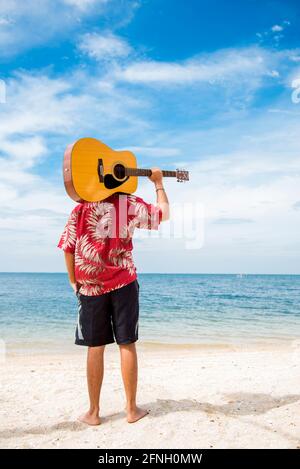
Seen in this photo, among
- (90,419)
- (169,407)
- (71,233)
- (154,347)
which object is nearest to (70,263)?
(71,233)

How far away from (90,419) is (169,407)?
732 millimetres

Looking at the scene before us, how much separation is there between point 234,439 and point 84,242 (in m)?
1.82

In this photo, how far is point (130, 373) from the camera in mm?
3256

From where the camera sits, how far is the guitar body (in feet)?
10.3

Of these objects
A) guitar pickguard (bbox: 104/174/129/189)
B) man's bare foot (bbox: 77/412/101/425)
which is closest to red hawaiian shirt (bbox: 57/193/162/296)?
guitar pickguard (bbox: 104/174/129/189)

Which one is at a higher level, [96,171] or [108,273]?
[96,171]

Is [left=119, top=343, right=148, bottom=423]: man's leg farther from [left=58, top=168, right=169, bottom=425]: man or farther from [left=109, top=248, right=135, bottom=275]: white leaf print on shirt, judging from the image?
[left=109, top=248, right=135, bottom=275]: white leaf print on shirt

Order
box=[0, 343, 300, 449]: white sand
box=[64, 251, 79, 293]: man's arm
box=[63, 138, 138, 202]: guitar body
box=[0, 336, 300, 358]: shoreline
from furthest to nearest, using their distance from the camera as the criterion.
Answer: box=[0, 336, 300, 358]: shoreline
box=[64, 251, 79, 293]: man's arm
box=[63, 138, 138, 202]: guitar body
box=[0, 343, 300, 449]: white sand

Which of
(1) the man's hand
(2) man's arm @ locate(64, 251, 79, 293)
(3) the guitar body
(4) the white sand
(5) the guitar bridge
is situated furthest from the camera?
(1) the man's hand

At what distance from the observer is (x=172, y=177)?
3676 millimetres

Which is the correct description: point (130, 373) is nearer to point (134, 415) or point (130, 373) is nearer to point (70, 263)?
point (134, 415)

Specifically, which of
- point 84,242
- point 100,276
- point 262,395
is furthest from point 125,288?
point 262,395

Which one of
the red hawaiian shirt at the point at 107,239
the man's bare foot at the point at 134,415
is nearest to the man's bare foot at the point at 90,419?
the man's bare foot at the point at 134,415
